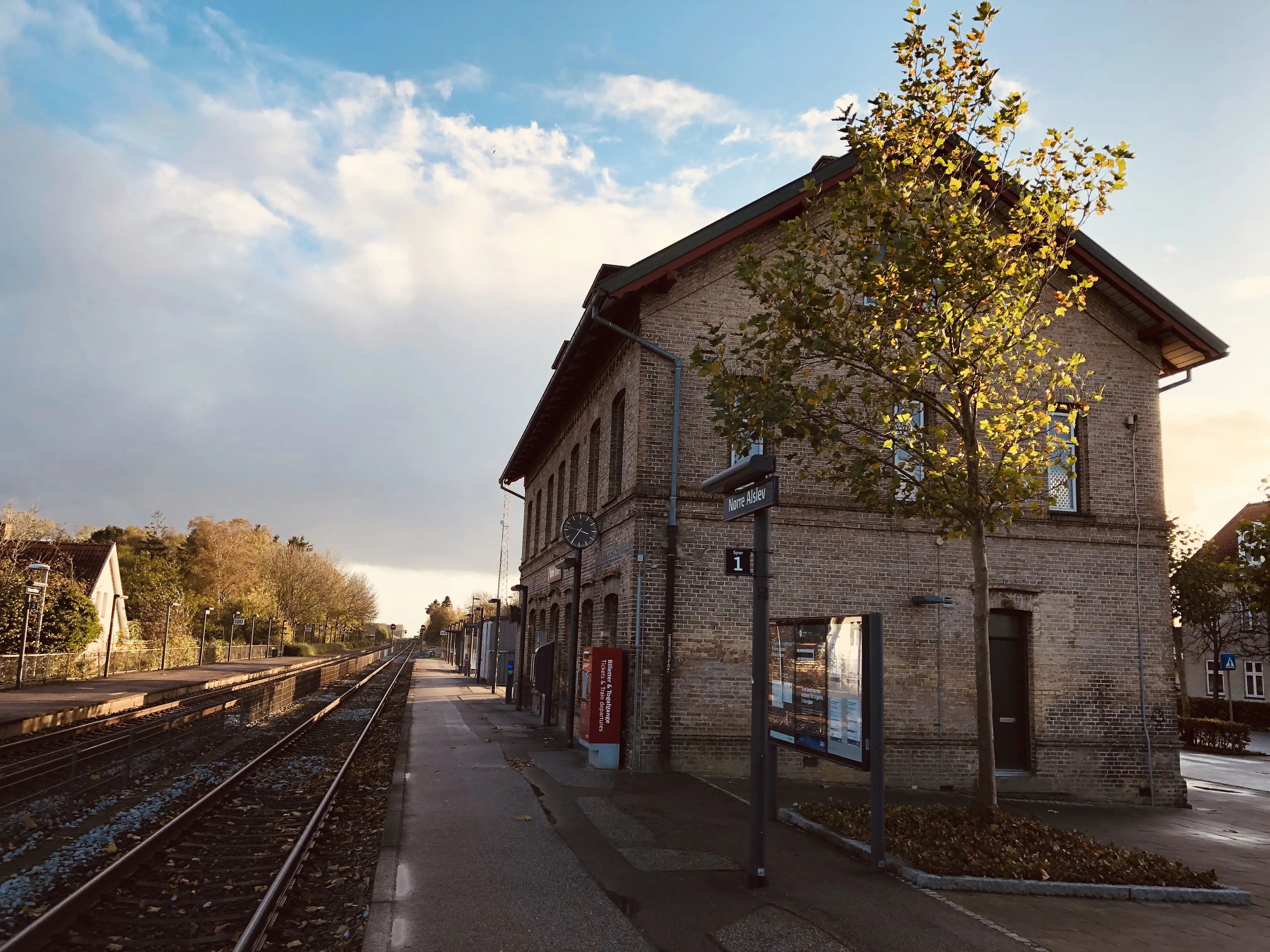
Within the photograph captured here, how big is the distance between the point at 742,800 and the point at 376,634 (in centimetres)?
19928

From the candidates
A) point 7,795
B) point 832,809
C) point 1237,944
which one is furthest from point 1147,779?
point 7,795

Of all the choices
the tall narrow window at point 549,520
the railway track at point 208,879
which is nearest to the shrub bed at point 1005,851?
the railway track at point 208,879

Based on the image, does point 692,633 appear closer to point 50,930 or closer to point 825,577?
point 825,577

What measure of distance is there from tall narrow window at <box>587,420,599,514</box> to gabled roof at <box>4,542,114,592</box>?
25.4 m

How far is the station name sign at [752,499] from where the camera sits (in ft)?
24.2

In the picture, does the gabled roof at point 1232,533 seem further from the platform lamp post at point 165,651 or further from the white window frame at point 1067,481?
the platform lamp post at point 165,651

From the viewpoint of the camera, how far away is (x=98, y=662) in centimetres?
3294

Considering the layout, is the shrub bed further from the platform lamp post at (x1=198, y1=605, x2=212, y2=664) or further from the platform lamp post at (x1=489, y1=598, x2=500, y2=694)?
the platform lamp post at (x1=198, y1=605, x2=212, y2=664)

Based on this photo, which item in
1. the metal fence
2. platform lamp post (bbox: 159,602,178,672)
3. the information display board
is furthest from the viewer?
platform lamp post (bbox: 159,602,178,672)

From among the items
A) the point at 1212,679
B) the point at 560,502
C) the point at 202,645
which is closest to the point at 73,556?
→ the point at 202,645

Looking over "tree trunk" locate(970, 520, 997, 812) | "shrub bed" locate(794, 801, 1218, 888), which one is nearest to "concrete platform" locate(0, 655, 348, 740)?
"shrub bed" locate(794, 801, 1218, 888)

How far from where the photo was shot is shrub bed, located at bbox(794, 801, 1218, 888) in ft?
25.6

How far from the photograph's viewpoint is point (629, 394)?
1522 centimetres

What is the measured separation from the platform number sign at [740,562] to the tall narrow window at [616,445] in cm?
827
